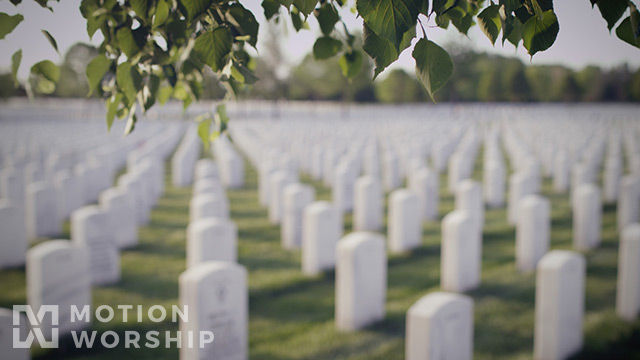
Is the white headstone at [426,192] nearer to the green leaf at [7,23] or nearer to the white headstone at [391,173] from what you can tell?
the white headstone at [391,173]

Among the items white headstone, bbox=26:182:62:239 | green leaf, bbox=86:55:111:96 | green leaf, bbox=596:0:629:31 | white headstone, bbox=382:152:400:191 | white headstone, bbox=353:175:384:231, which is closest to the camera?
green leaf, bbox=596:0:629:31

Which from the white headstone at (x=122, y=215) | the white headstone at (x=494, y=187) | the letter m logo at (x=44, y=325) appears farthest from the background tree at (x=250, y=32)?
the white headstone at (x=494, y=187)

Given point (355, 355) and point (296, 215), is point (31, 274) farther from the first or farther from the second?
point (296, 215)

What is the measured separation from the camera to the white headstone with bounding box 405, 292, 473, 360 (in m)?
3.96

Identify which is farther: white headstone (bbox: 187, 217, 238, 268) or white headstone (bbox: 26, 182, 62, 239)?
white headstone (bbox: 26, 182, 62, 239)

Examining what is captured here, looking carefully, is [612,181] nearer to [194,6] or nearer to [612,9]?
[612,9]

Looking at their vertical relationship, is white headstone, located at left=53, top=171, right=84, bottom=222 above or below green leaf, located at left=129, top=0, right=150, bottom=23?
below

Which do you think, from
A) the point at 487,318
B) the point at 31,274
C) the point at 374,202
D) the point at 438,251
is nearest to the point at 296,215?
the point at 374,202

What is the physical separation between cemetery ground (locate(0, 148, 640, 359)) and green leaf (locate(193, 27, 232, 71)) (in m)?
3.88

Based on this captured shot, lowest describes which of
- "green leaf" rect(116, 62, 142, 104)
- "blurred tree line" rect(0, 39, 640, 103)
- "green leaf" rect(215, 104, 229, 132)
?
"green leaf" rect(215, 104, 229, 132)

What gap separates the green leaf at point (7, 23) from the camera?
5.81 feet

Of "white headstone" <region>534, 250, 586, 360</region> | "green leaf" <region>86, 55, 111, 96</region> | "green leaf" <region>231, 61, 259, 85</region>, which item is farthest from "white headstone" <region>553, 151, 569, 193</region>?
"green leaf" <region>86, 55, 111, 96</region>

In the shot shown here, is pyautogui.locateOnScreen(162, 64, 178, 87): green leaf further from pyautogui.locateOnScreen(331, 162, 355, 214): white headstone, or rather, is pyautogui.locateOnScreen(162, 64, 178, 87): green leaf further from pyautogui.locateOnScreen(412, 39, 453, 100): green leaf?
pyautogui.locateOnScreen(331, 162, 355, 214): white headstone

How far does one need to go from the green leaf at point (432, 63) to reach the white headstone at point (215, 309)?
3.32m
